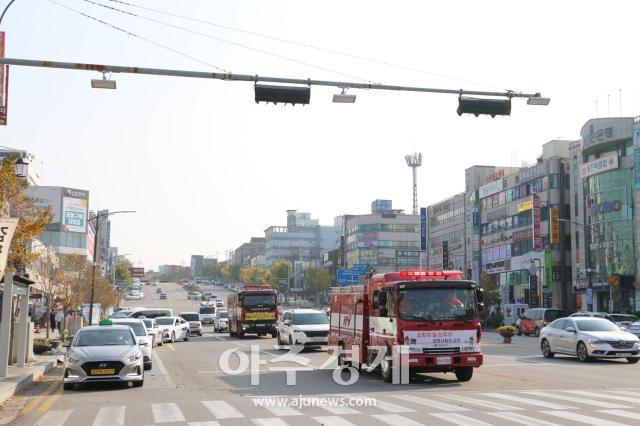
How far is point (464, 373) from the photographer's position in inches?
757

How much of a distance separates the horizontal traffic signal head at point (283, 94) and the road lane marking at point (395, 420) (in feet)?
21.3

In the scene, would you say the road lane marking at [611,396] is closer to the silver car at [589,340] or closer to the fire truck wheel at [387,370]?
the fire truck wheel at [387,370]

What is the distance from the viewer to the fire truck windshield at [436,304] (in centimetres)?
1862

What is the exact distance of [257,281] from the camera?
190125 mm

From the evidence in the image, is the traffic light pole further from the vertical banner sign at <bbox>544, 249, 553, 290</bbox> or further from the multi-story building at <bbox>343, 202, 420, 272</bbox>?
the multi-story building at <bbox>343, 202, 420, 272</bbox>

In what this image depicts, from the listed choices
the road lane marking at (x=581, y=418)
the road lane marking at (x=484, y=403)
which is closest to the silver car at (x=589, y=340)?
the road lane marking at (x=484, y=403)

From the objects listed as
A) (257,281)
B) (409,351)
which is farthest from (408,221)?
(409,351)

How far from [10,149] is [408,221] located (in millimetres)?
89298

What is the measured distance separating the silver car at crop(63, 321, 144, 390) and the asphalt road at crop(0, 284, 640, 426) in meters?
0.32

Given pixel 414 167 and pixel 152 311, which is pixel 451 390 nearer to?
pixel 152 311

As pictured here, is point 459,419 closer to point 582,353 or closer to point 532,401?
point 532,401

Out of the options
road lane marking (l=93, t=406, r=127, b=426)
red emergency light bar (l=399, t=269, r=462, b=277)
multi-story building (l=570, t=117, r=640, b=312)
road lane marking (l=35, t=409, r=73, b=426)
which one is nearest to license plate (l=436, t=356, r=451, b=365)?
red emergency light bar (l=399, t=269, r=462, b=277)

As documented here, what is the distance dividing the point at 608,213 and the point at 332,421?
65323mm

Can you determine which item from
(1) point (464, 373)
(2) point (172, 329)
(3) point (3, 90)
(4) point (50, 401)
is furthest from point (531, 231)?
(4) point (50, 401)
